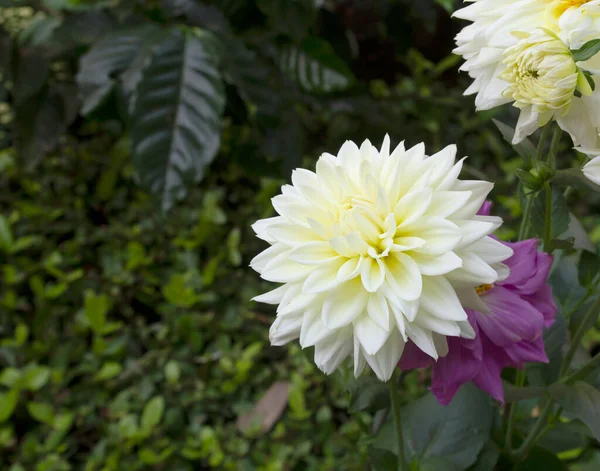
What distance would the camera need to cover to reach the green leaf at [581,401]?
30 cm

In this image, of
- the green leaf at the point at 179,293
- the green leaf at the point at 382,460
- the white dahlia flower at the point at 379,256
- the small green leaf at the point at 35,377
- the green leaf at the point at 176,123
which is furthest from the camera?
the green leaf at the point at 179,293

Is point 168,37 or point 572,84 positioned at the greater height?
point 572,84

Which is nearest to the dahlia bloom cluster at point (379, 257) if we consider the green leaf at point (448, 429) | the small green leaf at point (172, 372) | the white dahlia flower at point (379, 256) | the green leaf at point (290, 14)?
the white dahlia flower at point (379, 256)

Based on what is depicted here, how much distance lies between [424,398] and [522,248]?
16cm

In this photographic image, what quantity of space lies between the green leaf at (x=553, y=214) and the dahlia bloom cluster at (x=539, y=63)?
5 cm

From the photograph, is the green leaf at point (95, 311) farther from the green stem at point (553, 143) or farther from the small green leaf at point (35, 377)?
the green stem at point (553, 143)

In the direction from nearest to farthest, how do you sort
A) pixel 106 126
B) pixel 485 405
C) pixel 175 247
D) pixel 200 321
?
pixel 485 405 < pixel 200 321 < pixel 175 247 < pixel 106 126

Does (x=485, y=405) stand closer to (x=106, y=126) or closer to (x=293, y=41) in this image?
(x=293, y=41)

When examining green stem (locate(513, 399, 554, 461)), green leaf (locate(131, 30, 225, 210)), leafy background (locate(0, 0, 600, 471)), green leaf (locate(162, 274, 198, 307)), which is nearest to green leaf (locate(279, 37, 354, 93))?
leafy background (locate(0, 0, 600, 471))

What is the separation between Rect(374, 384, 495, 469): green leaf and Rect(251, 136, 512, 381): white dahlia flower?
0.40 feet

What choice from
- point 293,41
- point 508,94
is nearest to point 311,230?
point 508,94

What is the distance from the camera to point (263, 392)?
93 cm

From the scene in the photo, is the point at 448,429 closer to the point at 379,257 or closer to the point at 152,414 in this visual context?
the point at 379,257

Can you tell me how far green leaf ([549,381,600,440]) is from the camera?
30 cm
